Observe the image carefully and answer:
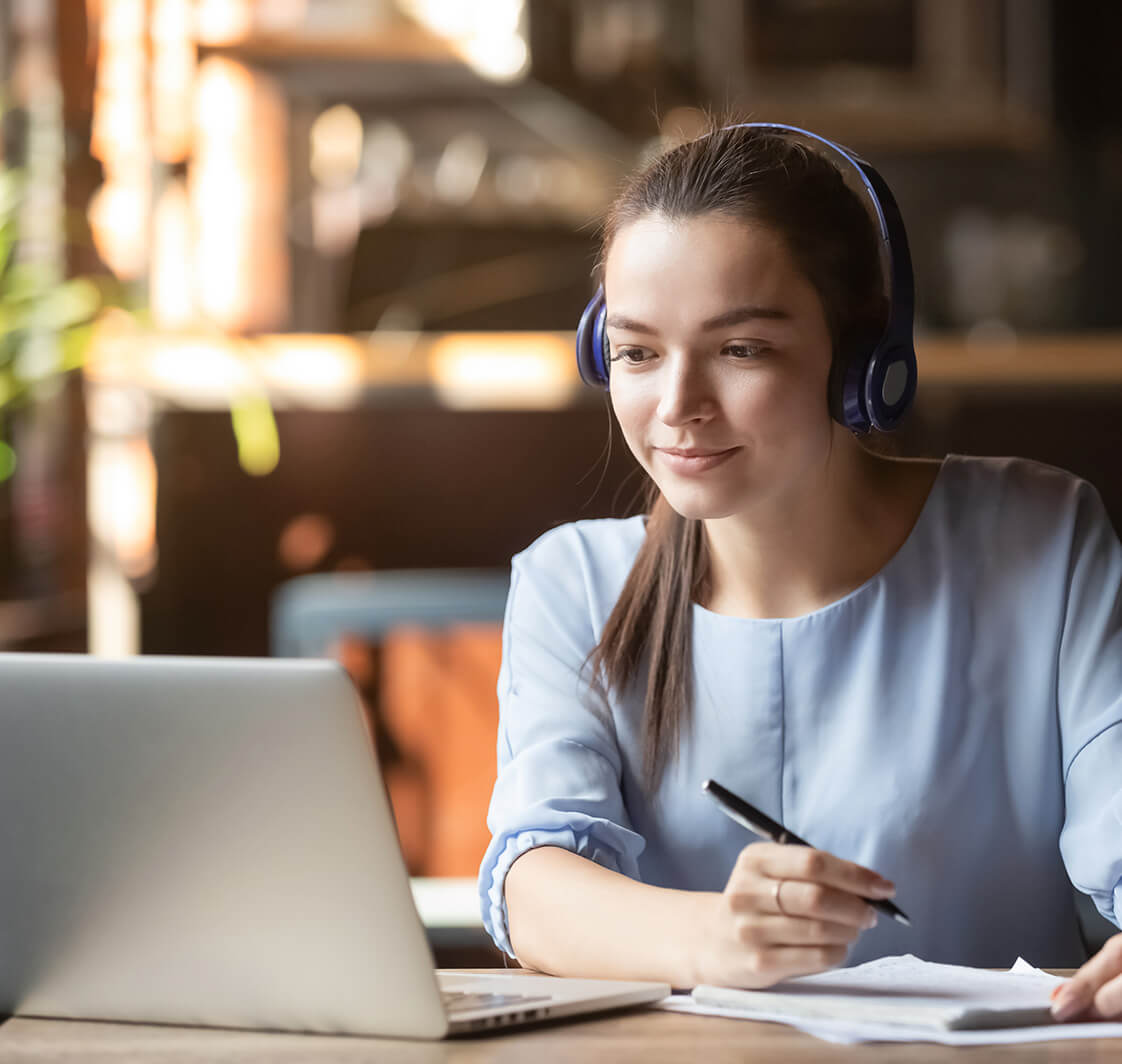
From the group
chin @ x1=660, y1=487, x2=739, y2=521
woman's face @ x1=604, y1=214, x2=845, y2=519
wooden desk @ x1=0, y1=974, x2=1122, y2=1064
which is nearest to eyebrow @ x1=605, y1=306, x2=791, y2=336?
woman's face @ x1=604, y1=214, x2=845, y2=519

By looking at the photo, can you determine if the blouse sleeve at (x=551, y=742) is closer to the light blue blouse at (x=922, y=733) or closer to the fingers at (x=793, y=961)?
the light blue blouse at (x=922, y=733)

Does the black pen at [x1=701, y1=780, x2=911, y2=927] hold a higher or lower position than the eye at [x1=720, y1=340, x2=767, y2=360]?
lower

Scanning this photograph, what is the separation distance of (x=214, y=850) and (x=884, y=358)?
0.58m

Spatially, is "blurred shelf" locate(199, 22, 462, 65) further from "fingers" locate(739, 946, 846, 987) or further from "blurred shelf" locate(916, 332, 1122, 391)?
"fingers" locate(739, 946, 846, 987)

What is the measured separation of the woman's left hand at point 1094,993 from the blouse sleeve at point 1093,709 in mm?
255

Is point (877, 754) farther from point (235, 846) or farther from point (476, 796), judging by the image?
point (476, 796)

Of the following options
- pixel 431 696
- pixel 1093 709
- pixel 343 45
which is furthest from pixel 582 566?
pixel 343 45

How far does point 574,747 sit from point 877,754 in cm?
23

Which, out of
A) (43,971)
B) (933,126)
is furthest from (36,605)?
(933,126)

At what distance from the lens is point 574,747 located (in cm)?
114

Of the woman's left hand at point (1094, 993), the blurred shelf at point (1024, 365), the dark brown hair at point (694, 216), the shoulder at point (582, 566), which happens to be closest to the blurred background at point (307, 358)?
the blurred shelf at point (1024, 365)

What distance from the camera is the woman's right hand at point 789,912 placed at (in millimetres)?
797

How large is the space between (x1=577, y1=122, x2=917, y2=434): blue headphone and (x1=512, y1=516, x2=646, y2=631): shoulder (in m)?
0.25

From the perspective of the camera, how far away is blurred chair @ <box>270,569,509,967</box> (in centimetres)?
185
